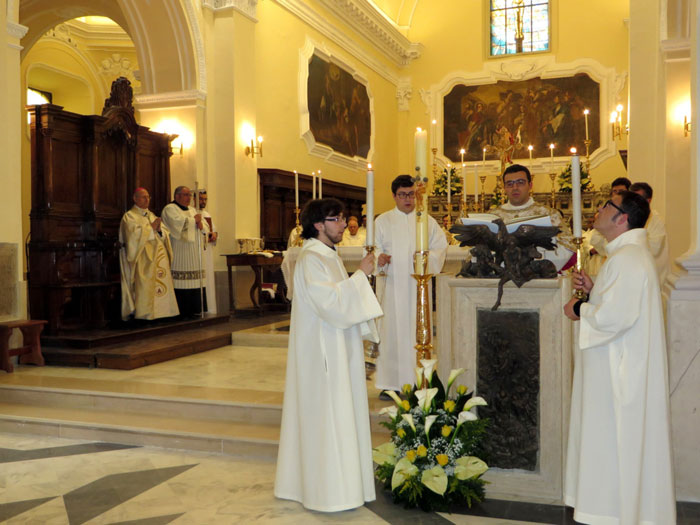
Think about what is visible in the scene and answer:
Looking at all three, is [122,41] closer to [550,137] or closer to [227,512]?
[550,137]

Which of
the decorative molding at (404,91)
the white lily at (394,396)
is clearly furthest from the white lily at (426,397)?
the decorative molding at (404,91)

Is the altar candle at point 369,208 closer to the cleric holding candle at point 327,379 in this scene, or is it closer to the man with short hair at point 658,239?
the cleric holding candle at point 327,379

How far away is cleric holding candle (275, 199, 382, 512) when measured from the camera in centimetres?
366

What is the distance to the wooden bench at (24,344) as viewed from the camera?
687cm

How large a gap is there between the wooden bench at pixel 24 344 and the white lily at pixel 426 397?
4814 millimetres

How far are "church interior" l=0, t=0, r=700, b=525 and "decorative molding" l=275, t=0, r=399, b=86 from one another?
57 millimetres

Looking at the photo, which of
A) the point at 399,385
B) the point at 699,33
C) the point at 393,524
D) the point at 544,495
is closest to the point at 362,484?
the point at 393,524

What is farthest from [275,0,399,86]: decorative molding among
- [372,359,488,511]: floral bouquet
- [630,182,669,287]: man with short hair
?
[372,359,488,511]: floral bouquet

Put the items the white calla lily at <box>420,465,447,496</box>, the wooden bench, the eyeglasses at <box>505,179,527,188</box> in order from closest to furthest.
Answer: the white calla lily at <box>420,465,447,496</box> < the eyeglasses at <box>505,179,527,188</box> < the wooden bench

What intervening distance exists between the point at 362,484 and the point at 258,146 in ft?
29.1

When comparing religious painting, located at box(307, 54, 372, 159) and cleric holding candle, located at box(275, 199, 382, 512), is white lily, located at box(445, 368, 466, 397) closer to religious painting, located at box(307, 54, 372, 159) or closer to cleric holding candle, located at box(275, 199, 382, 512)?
cleric holding candle, located at box(275, 199, 382, 512)

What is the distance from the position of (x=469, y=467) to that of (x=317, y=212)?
1.60 metres

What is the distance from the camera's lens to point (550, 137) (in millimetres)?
17688

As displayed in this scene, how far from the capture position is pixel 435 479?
3.64m
